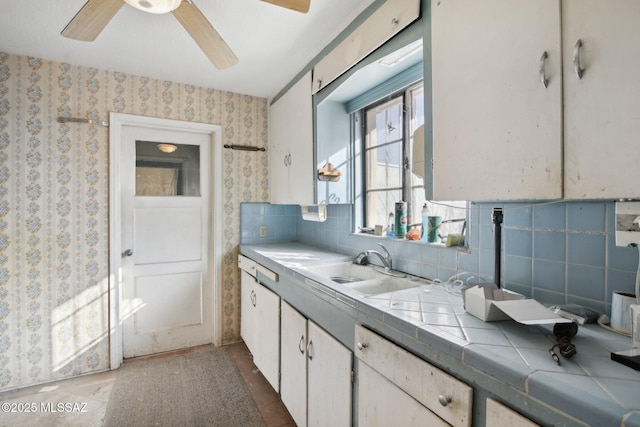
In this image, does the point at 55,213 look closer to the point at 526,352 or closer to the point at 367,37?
the point at 367,37

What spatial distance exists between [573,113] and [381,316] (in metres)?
0.81

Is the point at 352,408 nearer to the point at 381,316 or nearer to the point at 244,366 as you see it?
the point at 381,316

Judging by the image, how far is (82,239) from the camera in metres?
2.38

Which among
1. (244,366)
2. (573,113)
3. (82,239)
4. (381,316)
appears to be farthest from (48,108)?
(573,113)

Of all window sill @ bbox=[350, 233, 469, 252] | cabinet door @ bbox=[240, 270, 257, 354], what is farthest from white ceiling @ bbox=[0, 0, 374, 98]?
cabinet door @ bbox=[240, 270, 257, 354]

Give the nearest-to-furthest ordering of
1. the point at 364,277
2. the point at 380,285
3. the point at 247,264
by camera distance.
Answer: the point at 380,285 < the point at 364,277 < the point at 247,264

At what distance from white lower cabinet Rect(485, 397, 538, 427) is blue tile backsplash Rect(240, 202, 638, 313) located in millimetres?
580

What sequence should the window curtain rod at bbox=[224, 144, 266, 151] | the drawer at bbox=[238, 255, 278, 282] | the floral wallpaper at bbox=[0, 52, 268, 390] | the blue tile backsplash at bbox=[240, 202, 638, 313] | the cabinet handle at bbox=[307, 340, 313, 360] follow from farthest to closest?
the window curtain rod at bbox=[224, 144, 266, 151]
the floral wallpaper at bbox=[0, 52, 268, 390]
the drawer at bbox=[238, 255, 278, 282]
the cabinet handle at bbox=[307, 340, 313, 360]
the blue tile backsplash at bbox=[240, 202, 638, 313]

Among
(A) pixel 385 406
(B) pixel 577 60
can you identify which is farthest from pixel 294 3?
(A) pixel 385 406

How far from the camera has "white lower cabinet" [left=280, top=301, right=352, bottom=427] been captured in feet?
4.30

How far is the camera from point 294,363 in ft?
5.67

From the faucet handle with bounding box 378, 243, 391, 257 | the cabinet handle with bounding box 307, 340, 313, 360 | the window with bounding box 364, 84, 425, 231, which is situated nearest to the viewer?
the cabinet handle with bounding box 307, 340, 313, 360

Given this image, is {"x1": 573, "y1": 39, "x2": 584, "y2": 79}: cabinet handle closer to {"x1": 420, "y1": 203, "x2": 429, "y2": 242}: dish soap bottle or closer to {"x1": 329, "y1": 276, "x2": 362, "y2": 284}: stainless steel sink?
{"x1": 420, "y1": 203, "x2": 429, "y2": 242}: dish soap bottle

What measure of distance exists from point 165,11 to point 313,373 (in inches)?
71.9
